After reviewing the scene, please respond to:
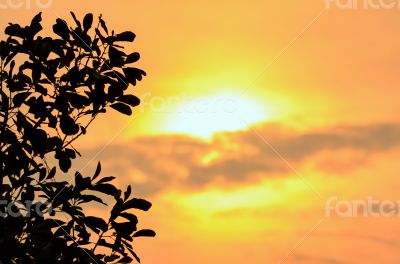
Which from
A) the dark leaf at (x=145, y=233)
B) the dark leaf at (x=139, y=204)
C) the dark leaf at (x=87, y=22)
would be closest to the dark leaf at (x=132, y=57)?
the dark leaf at (x=87, y=22)

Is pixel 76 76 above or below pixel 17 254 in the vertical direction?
above

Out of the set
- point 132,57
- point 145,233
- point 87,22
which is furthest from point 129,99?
point 145,233

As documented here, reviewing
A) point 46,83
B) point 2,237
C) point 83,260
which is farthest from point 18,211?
point 46,83

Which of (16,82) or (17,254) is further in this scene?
(16,82)

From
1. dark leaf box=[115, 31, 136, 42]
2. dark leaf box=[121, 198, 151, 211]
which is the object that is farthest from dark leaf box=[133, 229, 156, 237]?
dark leaf box=[115, 31, 136, 42]

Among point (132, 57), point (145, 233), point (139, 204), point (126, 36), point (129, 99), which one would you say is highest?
point (126, 36)

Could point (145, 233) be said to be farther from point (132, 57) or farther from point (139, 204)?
point (132, 57)

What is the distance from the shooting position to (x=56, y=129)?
29.9ft

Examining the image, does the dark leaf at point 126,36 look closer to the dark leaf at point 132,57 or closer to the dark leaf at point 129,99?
the dark leaf at point 132,57

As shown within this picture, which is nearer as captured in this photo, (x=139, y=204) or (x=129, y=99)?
(x=139, y=204)

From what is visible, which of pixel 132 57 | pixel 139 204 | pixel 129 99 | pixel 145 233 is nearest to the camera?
pixel 139 204

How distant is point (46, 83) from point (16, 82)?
15.5 inches

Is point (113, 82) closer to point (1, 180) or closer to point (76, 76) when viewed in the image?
point (76, 76)

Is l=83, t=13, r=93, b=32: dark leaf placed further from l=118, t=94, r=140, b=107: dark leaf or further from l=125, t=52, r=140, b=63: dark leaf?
l=118, t=94, r=140, b=107: dark leaf
